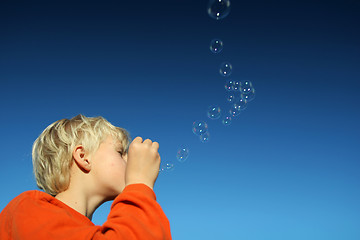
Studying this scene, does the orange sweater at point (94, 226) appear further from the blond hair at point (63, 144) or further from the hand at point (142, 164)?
the blond hair at point (63, 144)

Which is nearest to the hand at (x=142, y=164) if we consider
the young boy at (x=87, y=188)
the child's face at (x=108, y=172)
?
the young boy at (x=87, y=188)

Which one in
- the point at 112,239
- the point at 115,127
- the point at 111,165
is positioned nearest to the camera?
the point at 112,239

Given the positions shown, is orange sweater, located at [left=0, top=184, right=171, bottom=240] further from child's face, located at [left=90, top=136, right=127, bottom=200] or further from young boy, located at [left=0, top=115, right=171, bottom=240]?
child's face, located at [left=90, top=136, right=127, bottom=200]

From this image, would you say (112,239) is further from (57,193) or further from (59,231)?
(57,193)

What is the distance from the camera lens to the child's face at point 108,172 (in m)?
2.12

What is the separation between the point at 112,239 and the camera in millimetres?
1395

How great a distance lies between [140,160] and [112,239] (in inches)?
18.9

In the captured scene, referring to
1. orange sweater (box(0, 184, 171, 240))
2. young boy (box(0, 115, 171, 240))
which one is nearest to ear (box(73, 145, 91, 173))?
young boy (box(0, 115, 171, 240))

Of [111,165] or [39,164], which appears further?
[39,164]

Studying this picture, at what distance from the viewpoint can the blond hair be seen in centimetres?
224

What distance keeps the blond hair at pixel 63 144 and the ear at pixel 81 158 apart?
3 cm

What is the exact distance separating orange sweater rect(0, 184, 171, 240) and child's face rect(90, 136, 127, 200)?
1.55 feet

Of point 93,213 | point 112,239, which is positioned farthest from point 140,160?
Result: point 93,213

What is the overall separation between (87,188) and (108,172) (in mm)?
191
